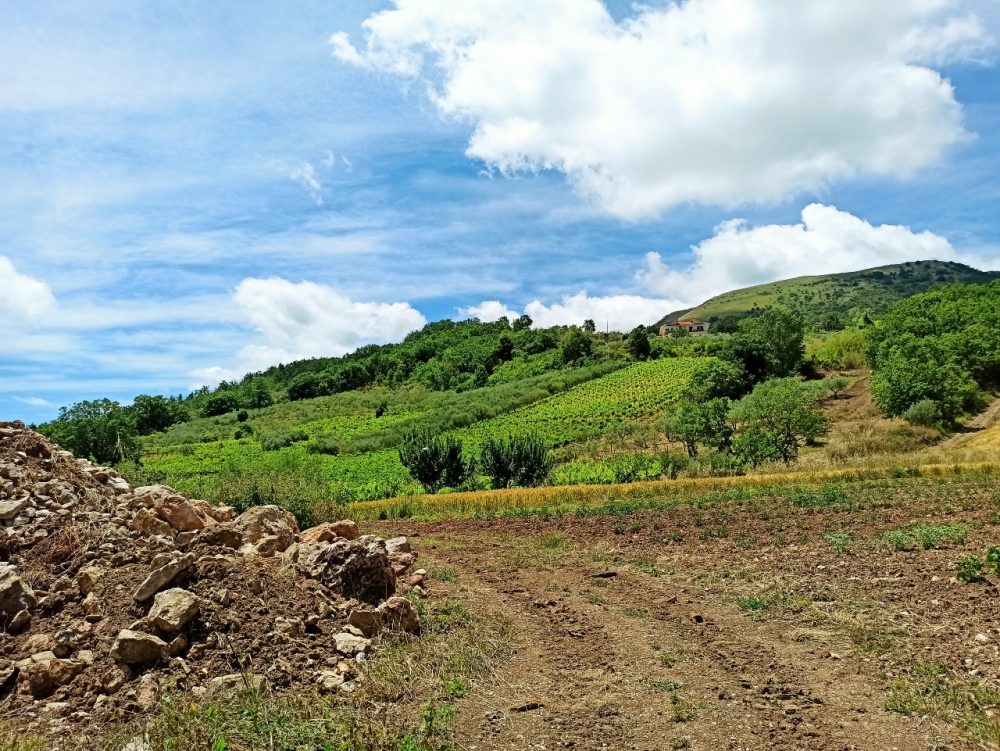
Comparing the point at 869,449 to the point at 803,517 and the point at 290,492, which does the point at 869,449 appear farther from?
the point at 290,492

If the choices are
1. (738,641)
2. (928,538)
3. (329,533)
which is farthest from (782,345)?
(329,533)

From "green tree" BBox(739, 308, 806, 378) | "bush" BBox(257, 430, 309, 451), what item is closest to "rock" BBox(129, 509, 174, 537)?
"bush" BBox(257, 430, 309, 451)

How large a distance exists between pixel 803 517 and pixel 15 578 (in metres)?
18.0

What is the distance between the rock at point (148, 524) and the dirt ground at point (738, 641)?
4415 millimetres

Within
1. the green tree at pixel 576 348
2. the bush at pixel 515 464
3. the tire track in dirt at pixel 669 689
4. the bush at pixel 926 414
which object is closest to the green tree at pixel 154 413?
the green tree at pixel 576 348

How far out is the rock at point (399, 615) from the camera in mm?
8383

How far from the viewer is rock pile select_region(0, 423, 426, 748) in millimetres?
6449

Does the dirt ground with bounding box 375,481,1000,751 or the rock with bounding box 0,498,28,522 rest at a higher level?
the rock with bounding box 0,498,28,522

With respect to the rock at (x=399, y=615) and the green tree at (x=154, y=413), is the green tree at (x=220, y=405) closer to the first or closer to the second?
the green tree at (x=154, y=413)

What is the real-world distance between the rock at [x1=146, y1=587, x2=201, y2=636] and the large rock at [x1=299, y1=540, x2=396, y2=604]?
2.04 m

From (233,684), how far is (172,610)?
1106 millimetres

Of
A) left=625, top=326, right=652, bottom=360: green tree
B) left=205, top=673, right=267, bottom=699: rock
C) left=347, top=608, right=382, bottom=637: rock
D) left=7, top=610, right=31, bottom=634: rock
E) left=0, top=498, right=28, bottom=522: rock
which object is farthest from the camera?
left=625, top=326, right=652, bottom=360: green tree

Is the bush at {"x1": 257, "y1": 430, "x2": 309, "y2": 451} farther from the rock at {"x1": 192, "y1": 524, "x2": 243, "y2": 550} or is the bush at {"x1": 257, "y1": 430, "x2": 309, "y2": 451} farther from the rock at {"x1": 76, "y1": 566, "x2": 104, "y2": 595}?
the rock at {"x1": 76, "y1": 566, "x2": 104, "y2": 595}

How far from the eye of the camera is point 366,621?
825 cm
